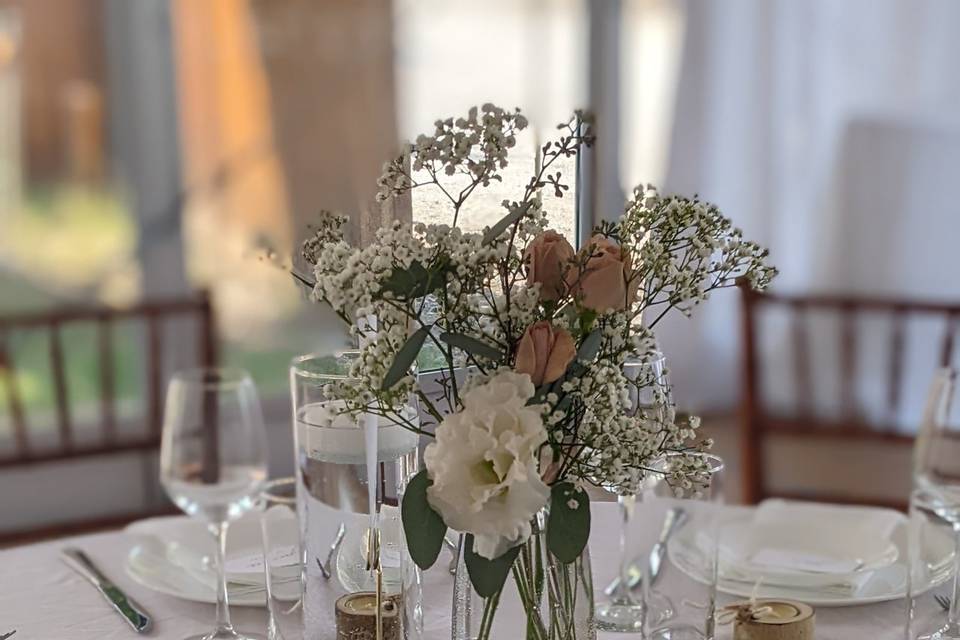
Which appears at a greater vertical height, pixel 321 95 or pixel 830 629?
pixel 321 95

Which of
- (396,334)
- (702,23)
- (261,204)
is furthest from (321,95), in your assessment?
(396,334)

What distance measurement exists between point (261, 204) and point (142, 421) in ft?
1.97

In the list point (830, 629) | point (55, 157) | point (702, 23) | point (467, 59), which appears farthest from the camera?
point (702, 23)

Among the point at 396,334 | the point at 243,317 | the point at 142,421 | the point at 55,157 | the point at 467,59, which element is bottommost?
the point at 142,421

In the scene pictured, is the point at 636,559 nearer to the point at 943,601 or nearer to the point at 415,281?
the point at 943,601

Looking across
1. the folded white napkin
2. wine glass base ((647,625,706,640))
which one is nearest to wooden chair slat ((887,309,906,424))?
the folded white napkin

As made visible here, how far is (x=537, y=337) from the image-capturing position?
80 centimetres

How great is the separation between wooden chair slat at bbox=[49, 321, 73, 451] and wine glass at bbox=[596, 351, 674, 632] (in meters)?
1.21

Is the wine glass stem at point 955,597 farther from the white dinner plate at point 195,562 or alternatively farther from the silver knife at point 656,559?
the white dinner plate at point 195,562

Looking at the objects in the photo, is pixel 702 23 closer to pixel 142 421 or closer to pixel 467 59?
pixel 467 59

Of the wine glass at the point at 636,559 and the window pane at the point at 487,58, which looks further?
the window pane at the point at 487,58

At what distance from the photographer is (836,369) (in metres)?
3.37

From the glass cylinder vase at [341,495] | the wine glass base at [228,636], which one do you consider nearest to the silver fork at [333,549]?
the glass cylinder vase at [341,495]

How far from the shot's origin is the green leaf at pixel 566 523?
A: 843 mm
